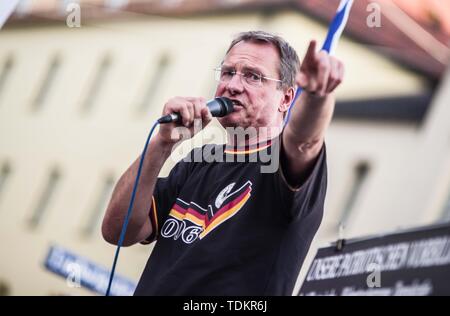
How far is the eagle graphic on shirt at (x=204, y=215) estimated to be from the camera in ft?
11.3

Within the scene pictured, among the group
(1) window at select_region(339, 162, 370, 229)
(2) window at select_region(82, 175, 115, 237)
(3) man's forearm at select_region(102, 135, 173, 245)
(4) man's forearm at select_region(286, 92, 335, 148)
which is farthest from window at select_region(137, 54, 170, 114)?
(4) man's forearm at select_region(286, 92, 335, 148)

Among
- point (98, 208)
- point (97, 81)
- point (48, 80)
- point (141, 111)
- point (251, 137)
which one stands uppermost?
point (251, 137)

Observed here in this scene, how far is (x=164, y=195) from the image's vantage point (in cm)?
384

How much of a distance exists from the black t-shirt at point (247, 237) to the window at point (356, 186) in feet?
63.6

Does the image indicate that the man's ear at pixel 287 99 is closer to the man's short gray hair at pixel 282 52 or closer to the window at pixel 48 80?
the man's short gray hair at pixel 282 52

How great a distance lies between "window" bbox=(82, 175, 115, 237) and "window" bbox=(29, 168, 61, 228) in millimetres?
2575

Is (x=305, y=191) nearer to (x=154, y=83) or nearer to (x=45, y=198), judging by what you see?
(x=154, y=83)

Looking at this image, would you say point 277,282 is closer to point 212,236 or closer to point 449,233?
point 212,236

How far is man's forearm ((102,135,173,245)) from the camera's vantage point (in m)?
3.59

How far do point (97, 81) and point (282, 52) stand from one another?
94.3 feet

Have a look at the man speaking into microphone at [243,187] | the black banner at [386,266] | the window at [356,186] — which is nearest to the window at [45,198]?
the window at [356,186]

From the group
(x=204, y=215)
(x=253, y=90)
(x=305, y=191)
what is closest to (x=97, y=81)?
(x=253, y=90)

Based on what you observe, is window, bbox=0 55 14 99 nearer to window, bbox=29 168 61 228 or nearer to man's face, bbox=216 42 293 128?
window, bbox=29 168 61 228

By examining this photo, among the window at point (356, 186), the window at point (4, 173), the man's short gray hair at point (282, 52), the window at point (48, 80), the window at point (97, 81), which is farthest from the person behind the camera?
the window at point (4, 173)
